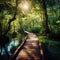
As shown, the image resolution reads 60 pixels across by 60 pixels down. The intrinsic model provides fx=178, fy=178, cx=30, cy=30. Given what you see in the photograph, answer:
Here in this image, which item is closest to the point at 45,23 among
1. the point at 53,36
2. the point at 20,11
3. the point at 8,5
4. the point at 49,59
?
the point at 53,36

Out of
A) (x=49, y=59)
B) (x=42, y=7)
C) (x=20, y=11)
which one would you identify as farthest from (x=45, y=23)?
(x=49, y=59)

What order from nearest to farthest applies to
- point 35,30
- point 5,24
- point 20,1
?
point 20,1, point 5,24, point 35,30

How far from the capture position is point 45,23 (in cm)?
3397

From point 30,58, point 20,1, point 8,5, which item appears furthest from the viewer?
point 20,1

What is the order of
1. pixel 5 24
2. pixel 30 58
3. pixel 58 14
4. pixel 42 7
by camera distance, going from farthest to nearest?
pixel 58 14 → pixel 42 7 → pixel 5 24 → pixel 30 58

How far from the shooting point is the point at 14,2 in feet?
80.4

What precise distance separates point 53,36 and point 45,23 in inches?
223

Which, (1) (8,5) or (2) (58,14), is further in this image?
(2) (58,14)

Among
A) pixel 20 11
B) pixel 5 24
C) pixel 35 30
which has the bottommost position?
pixel 35 30

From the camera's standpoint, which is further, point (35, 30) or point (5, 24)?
point (35, 30)

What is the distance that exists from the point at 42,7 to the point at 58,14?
A: 10.5 m

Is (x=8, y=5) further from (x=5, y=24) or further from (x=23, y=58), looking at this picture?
(x=23, y=58)

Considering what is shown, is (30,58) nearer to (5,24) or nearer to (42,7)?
(5,24)

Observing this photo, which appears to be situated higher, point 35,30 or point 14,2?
point 14,2
